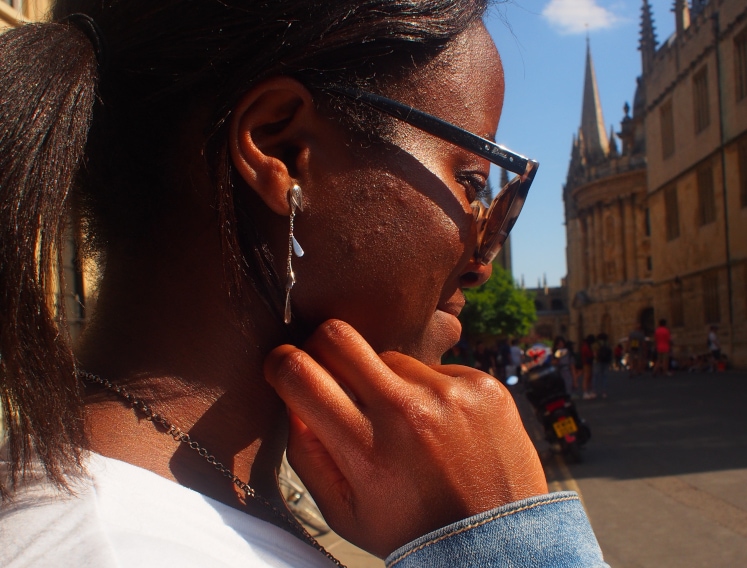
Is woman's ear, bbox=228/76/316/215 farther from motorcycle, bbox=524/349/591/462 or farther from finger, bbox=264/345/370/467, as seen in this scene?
motorcycle, bbox=524/349/591/462

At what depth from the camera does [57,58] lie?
101cm

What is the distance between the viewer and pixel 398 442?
96 centimetres

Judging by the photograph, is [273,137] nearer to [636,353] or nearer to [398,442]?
[398,442]

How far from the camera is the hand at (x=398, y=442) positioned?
0.96 m

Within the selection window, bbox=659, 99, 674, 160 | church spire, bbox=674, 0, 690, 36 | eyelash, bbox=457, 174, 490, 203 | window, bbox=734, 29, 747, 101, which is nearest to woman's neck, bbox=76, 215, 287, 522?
eyelash, bbox=457, 174, 490, 203

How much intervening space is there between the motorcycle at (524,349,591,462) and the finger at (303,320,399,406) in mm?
7485

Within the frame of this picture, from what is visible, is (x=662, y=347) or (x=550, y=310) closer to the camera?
(x=662, y=347)

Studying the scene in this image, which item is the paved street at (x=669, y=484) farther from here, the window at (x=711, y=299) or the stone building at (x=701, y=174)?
the window at (x=711, y=299)

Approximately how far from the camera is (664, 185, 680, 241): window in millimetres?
28250

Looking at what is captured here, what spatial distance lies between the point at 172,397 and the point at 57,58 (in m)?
0.52

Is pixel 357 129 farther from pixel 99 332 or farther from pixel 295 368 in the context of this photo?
pixel 99 332

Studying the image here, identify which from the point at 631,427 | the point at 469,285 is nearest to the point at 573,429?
the point at 631,427

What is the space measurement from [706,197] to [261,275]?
27.3 meters

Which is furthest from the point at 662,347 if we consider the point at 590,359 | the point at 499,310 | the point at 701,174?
the point at 499,310
